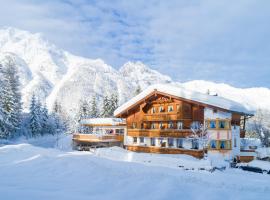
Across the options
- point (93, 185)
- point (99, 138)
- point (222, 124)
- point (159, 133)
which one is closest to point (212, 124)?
point (222, 124)

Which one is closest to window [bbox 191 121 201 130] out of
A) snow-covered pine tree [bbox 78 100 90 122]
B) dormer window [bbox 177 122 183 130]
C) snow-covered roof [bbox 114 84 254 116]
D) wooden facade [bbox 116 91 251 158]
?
wooden facade [bbox 116 91 251 158]

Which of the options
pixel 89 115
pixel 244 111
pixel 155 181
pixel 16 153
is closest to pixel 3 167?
pixel 16 153

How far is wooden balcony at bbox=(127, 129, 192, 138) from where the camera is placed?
38344mm

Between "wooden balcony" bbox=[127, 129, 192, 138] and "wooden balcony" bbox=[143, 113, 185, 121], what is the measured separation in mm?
1508

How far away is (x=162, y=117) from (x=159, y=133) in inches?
86.6

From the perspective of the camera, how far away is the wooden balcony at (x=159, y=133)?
126ft

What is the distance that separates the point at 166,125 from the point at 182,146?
13.7 feet

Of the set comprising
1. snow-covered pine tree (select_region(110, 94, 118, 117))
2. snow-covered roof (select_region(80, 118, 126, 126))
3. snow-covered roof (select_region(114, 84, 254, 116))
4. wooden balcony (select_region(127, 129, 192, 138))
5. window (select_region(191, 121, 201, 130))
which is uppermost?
snow-covered pine tree (select_region(110, 94, 118, 117))

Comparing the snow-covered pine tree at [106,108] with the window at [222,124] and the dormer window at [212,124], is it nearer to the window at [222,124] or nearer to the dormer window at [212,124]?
the dormer window at [212,124]

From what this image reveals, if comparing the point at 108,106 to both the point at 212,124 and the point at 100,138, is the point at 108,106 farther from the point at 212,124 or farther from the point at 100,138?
the point at 212,124

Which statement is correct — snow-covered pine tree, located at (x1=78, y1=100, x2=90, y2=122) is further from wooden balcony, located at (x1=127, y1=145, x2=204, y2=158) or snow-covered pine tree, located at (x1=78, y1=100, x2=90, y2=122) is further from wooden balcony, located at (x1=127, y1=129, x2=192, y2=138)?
wooden balcony, located at (x1=127, y1=145, x2=204, y2=158)

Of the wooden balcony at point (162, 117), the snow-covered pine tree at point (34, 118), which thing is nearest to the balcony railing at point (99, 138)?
the wooden balcony at point (162, 117)

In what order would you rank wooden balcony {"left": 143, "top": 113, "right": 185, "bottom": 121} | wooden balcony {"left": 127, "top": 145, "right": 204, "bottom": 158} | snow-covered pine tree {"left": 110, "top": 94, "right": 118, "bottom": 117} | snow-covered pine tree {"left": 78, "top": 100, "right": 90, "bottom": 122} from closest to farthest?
wooden balcony {"left": 127, "top": 145, "right": 204, "bottom": 158} < wooden balcony {"left": 143, "top": 113, "right": 185, "bottom": 121} < snow-covered pine tree {"left": 110, "top": 94, "right": 118, "bottom": 117} < snow-covered pine tree {"left": 78, "top": 100, "right": 90, "bottom": 122}

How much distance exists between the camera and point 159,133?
41.0 meters
